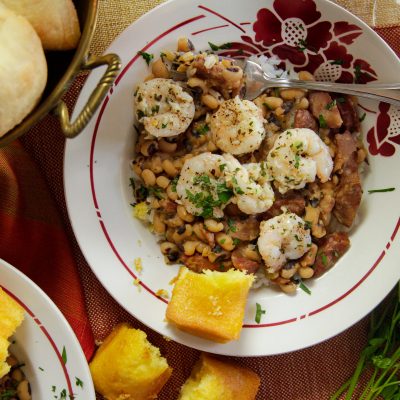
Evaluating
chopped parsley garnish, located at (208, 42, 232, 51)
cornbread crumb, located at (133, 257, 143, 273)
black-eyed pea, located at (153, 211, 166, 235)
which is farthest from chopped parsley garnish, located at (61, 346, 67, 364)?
chopped parsley garnish, located at (208, 42, 232, 51)

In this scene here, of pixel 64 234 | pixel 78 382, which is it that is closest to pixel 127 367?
pixel 78 382

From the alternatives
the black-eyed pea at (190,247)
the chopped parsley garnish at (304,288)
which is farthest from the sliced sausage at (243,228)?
the chopped parsley garnish at (304,288)

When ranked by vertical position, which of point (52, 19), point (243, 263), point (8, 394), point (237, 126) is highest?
point (52, 19)

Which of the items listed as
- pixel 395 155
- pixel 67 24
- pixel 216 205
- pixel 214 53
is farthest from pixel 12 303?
pixel 395 155

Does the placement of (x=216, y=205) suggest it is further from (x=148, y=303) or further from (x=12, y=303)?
(x=12, y=303)

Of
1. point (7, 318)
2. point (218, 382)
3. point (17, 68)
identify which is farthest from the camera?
point (218, 382)

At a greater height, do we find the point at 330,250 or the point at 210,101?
the point at 210,101

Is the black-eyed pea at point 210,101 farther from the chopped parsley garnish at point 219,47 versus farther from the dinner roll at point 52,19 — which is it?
the dinner roll at point 52,19

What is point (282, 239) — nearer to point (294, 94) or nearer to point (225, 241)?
point (225, 241)

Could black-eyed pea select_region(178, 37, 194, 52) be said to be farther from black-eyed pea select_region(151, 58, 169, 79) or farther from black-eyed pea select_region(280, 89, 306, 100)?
black-eyed pea select_region(280, 89, 306, 100)
